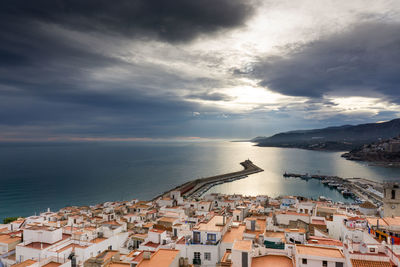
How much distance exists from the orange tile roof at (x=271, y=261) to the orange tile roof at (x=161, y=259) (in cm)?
359

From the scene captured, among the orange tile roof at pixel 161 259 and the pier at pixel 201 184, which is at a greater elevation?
the orange tile roof at pixel 161 259

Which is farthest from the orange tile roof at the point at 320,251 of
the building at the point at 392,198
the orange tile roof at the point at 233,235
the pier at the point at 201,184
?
the pier at the point at 201,184

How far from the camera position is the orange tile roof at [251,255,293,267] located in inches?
400

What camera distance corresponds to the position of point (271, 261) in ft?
34.4

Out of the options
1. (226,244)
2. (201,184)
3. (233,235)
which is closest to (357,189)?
(201,184)

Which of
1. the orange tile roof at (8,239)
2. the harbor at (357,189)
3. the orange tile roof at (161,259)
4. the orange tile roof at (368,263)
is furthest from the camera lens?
the harbor at (357,189)

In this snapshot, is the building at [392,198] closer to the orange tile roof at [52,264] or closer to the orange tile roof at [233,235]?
the orange tile roof at [233,235]

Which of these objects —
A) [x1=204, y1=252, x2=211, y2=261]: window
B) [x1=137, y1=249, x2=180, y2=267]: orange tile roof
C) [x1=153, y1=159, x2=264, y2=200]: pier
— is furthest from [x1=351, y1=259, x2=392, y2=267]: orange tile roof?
[x1=153, y1=159, x2=264, y2=200]: pier

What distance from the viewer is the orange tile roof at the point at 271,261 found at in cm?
1017

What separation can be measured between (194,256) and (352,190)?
76.3 m

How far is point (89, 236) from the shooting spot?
61.5ft

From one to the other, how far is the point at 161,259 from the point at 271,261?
474 centimetres

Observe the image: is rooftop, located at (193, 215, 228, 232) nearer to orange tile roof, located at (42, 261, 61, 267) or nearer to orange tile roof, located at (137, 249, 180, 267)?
orange tile roof, located at (137, 249, 180, 267)

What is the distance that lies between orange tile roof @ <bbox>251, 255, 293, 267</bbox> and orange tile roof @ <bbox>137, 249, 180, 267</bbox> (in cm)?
359
